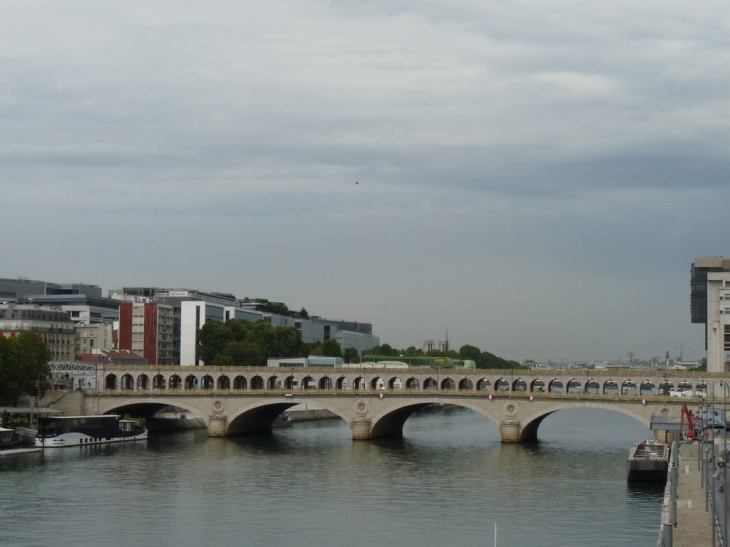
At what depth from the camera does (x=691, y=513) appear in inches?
2162

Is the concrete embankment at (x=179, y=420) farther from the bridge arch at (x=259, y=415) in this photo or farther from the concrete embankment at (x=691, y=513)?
the concrete embankment at (x=691, y=513)

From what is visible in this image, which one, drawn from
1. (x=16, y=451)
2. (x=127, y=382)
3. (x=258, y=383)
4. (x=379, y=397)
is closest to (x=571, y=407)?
(x=379, y=397)

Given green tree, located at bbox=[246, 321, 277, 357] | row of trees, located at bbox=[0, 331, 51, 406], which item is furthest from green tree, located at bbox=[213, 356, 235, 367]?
row of trees, located at bbox=[0, 331, 51, 406]

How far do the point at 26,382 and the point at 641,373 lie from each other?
65.0 m

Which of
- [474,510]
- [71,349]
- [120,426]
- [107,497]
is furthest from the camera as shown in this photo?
[71,349]

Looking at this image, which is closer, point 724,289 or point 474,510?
point 474,510

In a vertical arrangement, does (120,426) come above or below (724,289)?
below

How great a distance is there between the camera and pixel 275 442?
12481cm

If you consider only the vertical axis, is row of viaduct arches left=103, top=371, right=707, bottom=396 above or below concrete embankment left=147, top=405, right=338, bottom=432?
above

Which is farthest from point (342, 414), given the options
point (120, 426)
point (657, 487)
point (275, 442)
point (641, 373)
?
point (657, 487)

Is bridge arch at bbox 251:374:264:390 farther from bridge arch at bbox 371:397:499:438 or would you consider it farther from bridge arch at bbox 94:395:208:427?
bridge arch at bbox 371:397:499:438

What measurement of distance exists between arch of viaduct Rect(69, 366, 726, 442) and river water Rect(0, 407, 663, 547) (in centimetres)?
369

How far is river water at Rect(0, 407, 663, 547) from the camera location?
6531 cm

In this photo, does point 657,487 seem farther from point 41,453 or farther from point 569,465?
point 41,453
